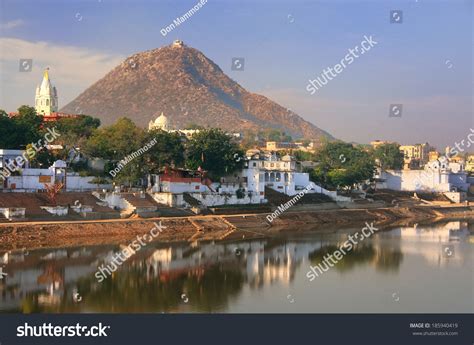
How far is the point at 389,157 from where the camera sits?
80.8 metres

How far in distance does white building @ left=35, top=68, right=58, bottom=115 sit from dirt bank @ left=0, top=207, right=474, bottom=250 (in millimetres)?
28291

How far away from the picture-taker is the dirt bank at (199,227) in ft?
102

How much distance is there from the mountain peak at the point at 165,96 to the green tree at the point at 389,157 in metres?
85.5

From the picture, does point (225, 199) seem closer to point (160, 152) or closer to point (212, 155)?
point (212, 155)

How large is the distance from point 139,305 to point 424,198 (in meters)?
44.1

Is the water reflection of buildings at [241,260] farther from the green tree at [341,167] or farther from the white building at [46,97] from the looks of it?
the white building at [46,97]

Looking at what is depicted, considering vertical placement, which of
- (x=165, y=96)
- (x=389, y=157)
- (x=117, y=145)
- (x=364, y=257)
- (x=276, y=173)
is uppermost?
(x=165, y=96)

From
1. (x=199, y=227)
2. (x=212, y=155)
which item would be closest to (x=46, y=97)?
(x=212, y=155)

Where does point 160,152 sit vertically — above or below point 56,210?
above

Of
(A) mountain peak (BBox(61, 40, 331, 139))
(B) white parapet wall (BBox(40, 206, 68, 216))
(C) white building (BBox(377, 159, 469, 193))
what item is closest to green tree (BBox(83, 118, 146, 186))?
(B) white parapet wall (BBox(40, 206, 68, 216))

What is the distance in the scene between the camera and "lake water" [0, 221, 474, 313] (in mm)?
20969

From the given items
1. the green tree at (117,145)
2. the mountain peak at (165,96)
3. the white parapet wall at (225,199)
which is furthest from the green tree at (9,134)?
the mountain peak at (165,96)

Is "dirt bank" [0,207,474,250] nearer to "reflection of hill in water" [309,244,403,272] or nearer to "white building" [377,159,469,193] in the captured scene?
"reflection of hill in water" [309,244,403,272]

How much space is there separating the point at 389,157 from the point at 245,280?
58270mm
